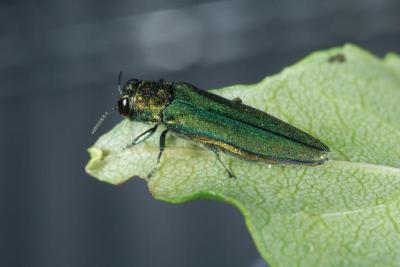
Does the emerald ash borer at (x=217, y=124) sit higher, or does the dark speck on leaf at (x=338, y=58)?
the dark speck on leaf at (x=338, y=58)

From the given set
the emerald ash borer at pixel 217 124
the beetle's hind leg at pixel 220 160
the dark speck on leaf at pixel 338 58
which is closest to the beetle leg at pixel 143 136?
the emerald ash borer at pixel 217 124

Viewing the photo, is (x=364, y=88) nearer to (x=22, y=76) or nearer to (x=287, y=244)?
(x=287, y=244)

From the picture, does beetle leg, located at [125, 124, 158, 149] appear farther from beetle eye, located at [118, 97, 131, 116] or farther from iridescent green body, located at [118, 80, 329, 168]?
beetle eye, located at [118, 97, 131, 116]

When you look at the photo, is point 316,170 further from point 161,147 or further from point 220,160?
point 161,147

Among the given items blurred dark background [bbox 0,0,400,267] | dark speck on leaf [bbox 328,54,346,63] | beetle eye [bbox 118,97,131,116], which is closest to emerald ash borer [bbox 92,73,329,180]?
beetle eye [bbox 118,97,131,116]

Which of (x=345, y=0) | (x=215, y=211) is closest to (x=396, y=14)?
(x=345, y=0)

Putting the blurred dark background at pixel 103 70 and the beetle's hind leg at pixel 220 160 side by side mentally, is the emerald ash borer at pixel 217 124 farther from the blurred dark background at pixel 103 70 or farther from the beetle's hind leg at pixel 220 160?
the blurred dark background at pixel 103 70
